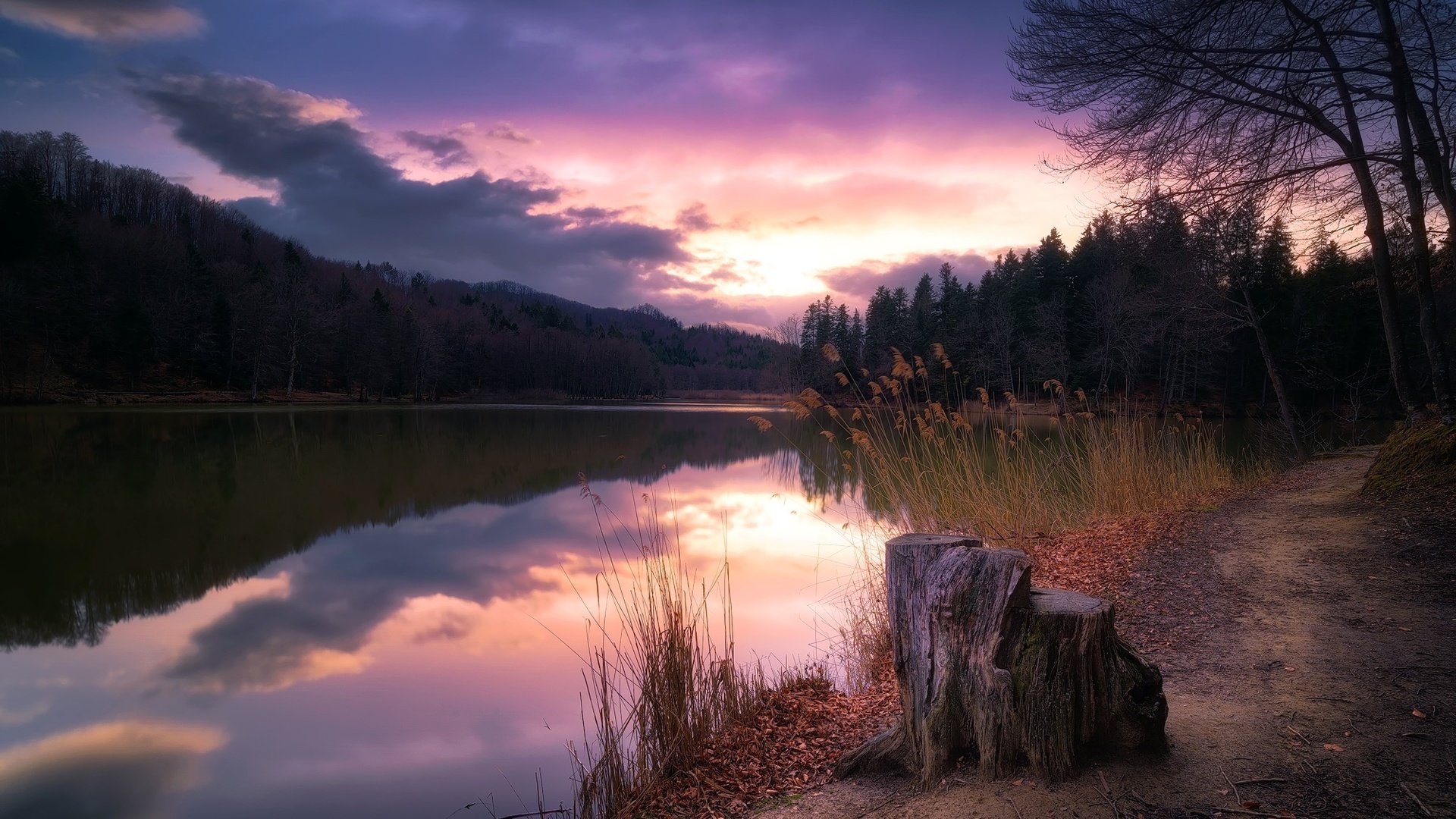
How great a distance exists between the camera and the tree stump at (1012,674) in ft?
8.50

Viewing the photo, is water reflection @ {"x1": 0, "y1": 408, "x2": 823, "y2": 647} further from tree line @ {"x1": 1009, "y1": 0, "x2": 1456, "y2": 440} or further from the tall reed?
tree line @ {"x1": 1009, "y1": 0, "x2": 1456, "y2": 440}

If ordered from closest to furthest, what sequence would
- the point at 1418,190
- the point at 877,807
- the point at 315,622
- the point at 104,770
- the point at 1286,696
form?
the point at 877,807, the point at 1286,696, the point at 104,770, the point at 1418,190, the point at 315,622

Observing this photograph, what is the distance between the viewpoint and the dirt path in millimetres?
2389

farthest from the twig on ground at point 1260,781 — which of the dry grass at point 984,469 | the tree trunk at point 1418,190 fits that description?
the tree trunk at point 1418,190

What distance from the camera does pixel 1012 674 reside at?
105 inches

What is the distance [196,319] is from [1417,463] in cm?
6667

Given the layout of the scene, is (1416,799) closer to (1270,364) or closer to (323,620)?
(323,620)

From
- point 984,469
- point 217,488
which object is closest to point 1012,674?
point 984,469

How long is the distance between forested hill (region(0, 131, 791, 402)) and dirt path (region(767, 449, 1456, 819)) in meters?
53.7

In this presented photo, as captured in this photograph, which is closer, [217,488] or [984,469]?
[984,469]

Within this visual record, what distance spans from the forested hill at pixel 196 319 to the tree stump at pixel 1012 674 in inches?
2093

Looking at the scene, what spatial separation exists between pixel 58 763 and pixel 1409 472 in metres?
12.6

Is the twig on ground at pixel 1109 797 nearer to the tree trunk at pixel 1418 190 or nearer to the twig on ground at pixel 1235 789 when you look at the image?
the twig on ground at pixel 1235 789

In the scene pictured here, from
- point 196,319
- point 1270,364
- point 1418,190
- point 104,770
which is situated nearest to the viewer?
point 104,770
